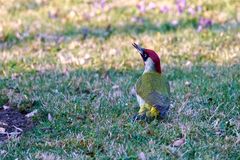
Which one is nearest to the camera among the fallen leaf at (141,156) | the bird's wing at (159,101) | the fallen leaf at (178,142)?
the fallen leaf at (141,156)

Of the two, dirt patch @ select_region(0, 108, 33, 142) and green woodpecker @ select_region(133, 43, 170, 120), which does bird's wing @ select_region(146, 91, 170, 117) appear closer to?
green woodpecker @ select_region(133, 43, 170, 120)

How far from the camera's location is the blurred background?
768cm

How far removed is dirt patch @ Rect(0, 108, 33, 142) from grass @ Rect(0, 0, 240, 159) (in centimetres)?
10

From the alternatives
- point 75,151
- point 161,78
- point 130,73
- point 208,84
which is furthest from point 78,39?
point 75,151

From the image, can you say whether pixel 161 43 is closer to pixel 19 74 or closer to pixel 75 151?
pixel 19 74

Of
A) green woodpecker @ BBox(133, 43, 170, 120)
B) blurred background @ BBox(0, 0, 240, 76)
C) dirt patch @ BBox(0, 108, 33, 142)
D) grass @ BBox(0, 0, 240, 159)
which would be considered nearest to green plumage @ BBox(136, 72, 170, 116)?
green woodpecker @ BBox(133, 43, 170, 120)

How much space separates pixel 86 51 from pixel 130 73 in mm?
1143

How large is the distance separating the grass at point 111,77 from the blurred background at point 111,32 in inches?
0.6

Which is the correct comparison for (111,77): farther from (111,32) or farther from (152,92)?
(111,32)

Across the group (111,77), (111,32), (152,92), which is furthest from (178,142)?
(111,32)

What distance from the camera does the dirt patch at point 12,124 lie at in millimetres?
5102

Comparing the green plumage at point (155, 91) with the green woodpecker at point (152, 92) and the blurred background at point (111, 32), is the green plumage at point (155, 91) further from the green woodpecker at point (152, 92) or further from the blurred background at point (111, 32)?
the blurred background at point (111, 32)

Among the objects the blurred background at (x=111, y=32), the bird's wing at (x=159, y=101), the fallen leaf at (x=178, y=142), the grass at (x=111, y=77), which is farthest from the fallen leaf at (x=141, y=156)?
the blurred background at (x=111, y=32)

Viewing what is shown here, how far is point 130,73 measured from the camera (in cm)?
720
